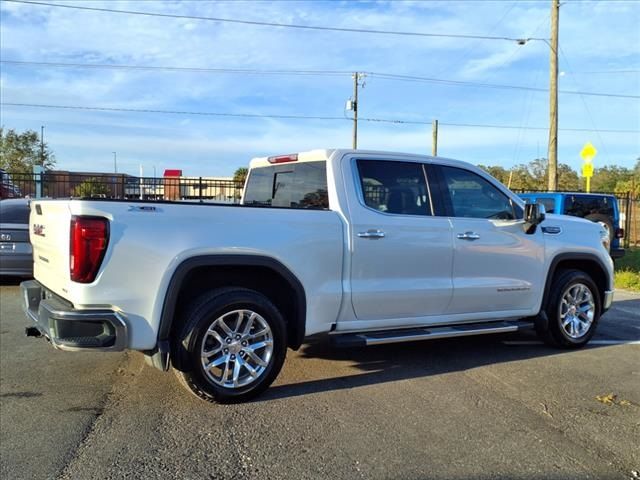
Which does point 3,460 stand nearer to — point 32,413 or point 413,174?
point 32,413

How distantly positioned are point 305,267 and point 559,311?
3.12m

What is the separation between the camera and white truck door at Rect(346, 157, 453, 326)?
4.84 metres

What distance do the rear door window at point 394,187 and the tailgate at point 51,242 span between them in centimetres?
238

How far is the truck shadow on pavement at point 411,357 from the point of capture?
4895 millimetres

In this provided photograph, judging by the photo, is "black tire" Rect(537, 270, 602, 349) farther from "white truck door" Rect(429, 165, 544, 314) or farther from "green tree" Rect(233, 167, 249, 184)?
"green tree" Rect(233, 167, 249, 184)

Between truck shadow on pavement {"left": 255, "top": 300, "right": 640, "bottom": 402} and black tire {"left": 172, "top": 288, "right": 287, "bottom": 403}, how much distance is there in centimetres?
25

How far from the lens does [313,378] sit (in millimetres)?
5047

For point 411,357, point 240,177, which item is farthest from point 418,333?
point 240,177

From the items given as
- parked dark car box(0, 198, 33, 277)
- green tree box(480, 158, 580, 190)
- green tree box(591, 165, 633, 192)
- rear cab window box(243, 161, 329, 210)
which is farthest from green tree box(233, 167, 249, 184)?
green tree box(591, 165, 633, 192)

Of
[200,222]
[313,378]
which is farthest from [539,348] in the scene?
[200,222]

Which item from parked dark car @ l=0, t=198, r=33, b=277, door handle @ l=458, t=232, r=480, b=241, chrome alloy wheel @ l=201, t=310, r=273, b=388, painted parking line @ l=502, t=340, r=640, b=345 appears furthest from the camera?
parked dark car @ l=0, t=198, r=33, b=277

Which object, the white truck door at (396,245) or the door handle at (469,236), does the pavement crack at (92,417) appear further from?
the door handle at (469,236)

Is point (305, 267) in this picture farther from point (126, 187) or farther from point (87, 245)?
point (126, 187)

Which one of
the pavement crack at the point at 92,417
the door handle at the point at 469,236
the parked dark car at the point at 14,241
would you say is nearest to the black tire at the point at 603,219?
the door handle at the point at 469,236
